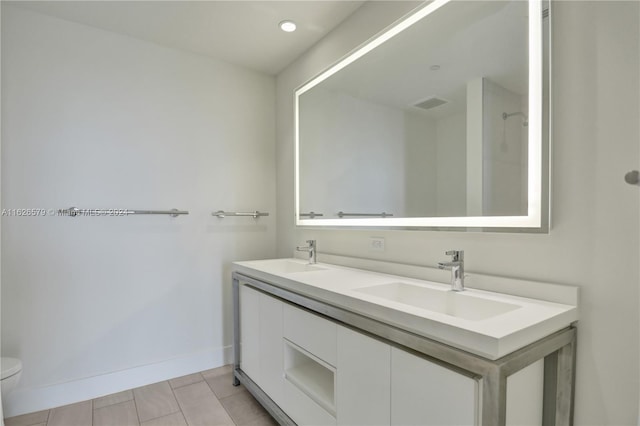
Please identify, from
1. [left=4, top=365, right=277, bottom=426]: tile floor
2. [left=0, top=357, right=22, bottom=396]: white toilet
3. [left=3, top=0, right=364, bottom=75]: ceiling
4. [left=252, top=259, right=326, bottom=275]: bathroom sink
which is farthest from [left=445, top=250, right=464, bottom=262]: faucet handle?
[left=0, top=357, right=22, bottom=396]: white toilet

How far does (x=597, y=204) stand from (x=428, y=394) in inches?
32.1

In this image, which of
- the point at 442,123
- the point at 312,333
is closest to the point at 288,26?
the point at 442,123

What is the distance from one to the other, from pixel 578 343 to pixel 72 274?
2613 mm

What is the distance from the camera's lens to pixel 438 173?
64.2 inches

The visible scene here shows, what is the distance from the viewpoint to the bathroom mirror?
1.26 meters

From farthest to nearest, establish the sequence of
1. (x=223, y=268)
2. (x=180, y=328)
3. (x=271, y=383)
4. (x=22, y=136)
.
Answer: (x=223, y=268) < (x=180, y=328) < (x=22, y=136) < (x=271, y=383)

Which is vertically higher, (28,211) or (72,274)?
(28,211)

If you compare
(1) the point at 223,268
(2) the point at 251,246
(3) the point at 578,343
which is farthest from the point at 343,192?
(3) the point at 578,343

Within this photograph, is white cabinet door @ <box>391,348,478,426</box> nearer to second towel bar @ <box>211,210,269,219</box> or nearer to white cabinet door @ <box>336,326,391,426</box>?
white cabinet door @ <box>336,326,391,426</box>

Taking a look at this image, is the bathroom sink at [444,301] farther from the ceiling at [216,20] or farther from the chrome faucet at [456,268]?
the ceiling at [216,20]

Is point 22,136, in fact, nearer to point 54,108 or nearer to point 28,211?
point 54,108

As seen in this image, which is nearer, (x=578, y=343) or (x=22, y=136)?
(x=578, y=343)

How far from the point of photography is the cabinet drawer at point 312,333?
54.3 inches

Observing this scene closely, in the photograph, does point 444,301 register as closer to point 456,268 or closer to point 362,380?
point 456,268
